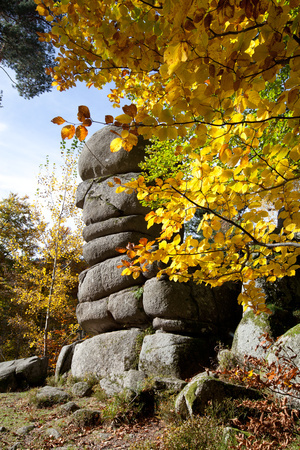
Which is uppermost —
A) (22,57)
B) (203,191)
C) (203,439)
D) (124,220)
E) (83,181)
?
(22,57)

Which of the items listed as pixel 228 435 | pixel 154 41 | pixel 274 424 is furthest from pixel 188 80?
pixel 228 435

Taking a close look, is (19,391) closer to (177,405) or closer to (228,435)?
(177,405)

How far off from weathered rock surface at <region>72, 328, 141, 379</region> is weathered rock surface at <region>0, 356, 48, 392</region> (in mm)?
2445

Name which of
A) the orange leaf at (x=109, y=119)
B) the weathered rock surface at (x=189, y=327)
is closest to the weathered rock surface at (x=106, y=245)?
the weathered rock surface at (x=189, y=327)

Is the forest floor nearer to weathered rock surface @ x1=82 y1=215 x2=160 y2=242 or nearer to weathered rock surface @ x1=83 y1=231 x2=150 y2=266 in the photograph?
weathered rock surface @ x1=83 y1=231 x2=150 y2=266

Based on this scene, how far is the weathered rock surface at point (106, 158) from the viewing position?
11203mm

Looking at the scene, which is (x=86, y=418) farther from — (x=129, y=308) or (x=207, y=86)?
(x=207, y=86)

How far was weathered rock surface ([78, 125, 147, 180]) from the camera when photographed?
36.8ft

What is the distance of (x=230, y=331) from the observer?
7.91 meters

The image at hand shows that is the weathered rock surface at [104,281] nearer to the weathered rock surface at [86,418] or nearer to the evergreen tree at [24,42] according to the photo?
the weathered rock surface at [86,418]

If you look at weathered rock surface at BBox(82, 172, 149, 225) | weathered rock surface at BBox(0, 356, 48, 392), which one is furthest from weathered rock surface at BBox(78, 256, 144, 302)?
weathered rock surface at BBox(0, 356, 48, 392)

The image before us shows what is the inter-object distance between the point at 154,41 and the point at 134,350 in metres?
8.08

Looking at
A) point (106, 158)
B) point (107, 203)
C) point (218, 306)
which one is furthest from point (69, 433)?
point (106, 158)

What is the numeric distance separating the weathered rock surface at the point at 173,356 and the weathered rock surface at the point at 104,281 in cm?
236
